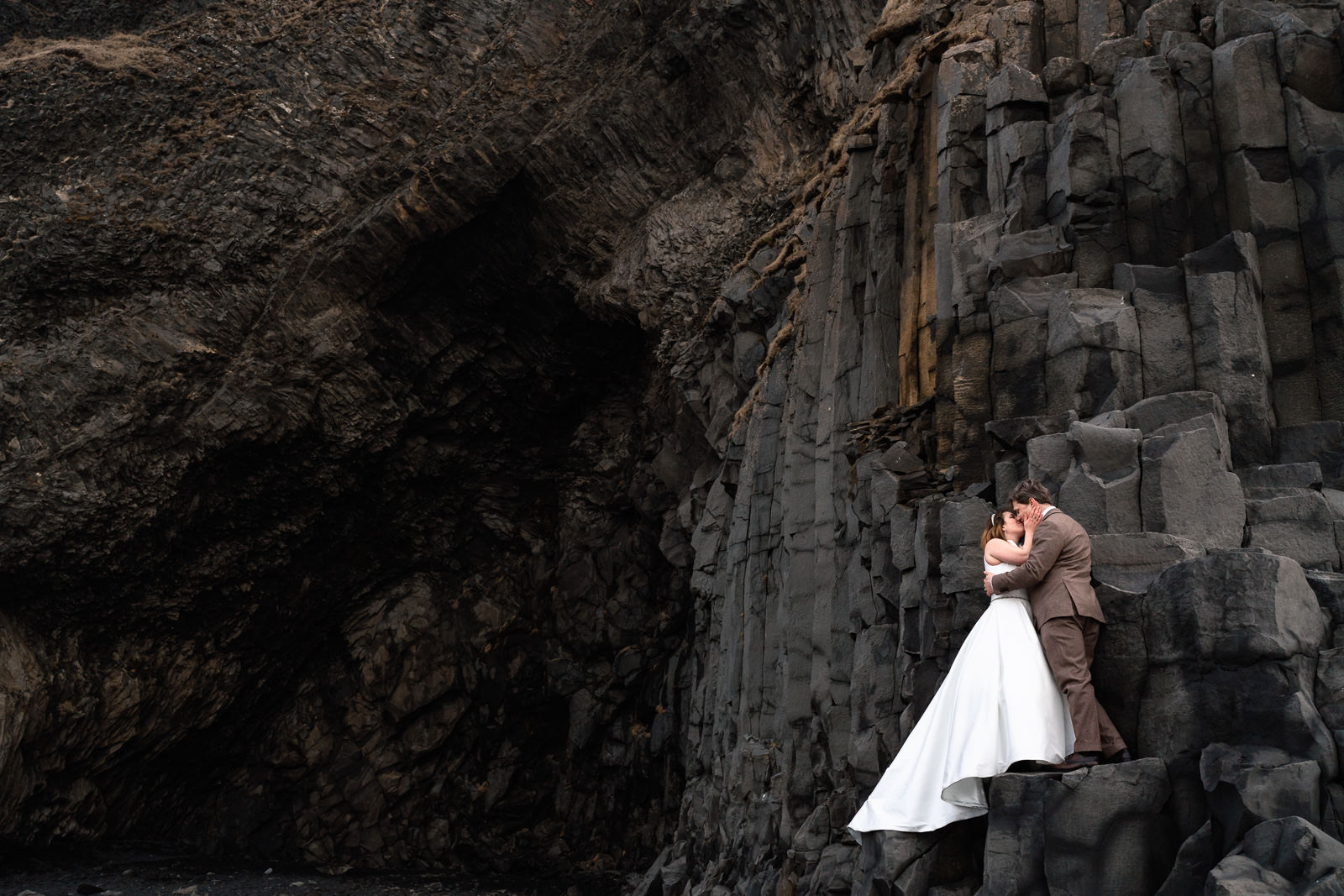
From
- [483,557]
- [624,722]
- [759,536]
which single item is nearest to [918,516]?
[759,536]

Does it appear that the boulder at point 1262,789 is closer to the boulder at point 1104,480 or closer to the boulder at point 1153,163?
the boulder at point 1104,480

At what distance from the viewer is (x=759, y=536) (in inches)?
743

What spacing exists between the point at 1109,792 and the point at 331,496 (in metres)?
22.2

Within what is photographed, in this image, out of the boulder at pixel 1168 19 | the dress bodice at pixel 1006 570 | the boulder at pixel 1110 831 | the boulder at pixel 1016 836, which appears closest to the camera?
the boulder at pixel 1110 831

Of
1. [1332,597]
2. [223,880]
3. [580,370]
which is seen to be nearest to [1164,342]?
[1332,597]

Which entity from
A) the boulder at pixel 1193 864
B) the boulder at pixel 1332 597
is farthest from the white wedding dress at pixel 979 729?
the boulder at pixel 1332 597

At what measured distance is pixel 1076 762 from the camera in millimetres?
8258

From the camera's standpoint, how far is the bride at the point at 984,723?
8.35 m

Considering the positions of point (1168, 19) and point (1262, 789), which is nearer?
point (1262, 789)

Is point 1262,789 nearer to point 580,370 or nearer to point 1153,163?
point 1153,163

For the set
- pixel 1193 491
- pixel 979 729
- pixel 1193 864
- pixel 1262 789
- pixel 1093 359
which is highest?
pixel 1093 359

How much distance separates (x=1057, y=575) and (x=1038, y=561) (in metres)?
0.19

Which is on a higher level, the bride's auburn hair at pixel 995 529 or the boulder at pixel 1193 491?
the boulder at pixel 1193 491

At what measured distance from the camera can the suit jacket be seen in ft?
28.3
